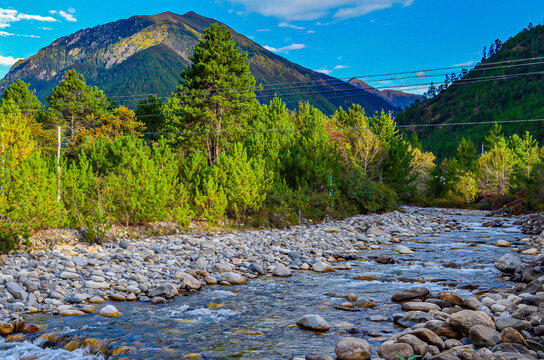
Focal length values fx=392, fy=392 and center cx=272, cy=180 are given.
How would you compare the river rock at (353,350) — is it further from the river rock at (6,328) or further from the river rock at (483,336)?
the river rock at (6,328)

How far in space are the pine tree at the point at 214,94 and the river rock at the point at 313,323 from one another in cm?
1971

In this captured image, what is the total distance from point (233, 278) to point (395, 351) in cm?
487

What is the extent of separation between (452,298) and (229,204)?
37.3 feet

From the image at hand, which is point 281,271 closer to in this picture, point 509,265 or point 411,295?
point 411,295

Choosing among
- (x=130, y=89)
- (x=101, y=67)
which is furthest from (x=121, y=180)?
(x=101, y=67)

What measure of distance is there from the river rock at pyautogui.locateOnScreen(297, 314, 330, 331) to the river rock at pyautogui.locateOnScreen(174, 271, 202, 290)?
2.96 meters

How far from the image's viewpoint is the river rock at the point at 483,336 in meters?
4.88

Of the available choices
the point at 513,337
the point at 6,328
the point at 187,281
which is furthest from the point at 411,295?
the point at 6,328

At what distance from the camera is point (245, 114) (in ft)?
88.6

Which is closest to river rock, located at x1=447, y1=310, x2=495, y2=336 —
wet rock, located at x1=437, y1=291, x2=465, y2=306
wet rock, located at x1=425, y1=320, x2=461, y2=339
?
wet rock, located at x1=425, y1=320, x2=461, y2=339

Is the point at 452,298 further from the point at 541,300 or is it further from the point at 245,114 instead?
the point at 245,114

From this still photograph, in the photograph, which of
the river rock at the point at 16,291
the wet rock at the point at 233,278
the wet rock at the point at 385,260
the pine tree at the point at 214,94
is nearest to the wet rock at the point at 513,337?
the wet rock at the point at 233,278

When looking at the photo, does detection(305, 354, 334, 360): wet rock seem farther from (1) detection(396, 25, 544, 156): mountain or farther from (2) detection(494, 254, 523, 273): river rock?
(1) detection(396, 25, 544, 156): mountain

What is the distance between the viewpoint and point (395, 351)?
4.76 metres
